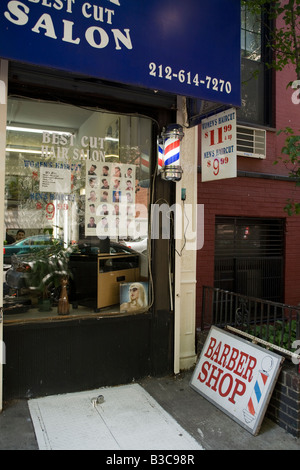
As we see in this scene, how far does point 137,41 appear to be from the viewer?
3.59 meters

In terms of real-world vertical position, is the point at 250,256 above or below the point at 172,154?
below

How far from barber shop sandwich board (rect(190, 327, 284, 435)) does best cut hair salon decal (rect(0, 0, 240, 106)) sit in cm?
271

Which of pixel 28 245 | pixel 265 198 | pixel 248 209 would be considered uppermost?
pixel 265 198

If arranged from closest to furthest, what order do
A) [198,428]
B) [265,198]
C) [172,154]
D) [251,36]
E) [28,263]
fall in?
[198,428] → [172,154] → [28,263] → [265,198] → [251,36]

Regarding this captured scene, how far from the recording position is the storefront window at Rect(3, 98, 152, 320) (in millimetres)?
4293

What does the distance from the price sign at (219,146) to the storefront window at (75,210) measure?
0.74 meters

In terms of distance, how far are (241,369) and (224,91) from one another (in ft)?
9.83

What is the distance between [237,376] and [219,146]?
260cm
